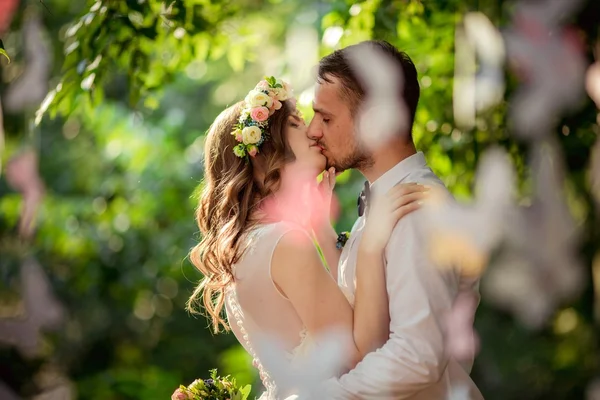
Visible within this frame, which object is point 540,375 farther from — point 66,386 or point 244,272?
point 244,272

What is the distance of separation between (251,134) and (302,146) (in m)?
0.18

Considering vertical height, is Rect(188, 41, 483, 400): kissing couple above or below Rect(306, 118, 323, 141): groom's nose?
below

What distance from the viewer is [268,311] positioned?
2.60 metres

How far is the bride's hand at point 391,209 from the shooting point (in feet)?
7.48

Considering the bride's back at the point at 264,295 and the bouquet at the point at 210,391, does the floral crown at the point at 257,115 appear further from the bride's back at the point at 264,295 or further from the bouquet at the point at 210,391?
the bouquet at the point at 210,391

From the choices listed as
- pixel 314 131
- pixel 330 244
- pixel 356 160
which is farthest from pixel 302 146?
pixel 330 244

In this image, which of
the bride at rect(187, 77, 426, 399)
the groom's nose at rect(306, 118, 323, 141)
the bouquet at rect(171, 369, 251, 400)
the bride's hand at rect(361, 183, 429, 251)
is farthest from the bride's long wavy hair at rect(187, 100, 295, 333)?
the bride's hand at rect(361, 183, 429, 251)

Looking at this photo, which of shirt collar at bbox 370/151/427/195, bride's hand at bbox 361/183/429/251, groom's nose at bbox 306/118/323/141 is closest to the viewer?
bride's hand at bbox 361/183/429/251

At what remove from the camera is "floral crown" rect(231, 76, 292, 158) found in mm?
2732

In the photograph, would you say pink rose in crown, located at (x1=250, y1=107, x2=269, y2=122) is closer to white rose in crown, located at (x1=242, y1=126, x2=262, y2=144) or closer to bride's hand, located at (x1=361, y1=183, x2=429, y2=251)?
white rose in crown, located at (x1=242, y1=126, x2=262, y2=144)

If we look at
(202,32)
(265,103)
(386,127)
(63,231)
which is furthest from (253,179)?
(63,231)

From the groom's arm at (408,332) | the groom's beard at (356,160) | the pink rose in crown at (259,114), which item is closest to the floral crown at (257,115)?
the pink rose in crown at (259,114)

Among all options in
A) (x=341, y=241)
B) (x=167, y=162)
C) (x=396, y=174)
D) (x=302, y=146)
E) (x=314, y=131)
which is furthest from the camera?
(x=167, y=162)

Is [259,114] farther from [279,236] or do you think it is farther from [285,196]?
[279,236]
